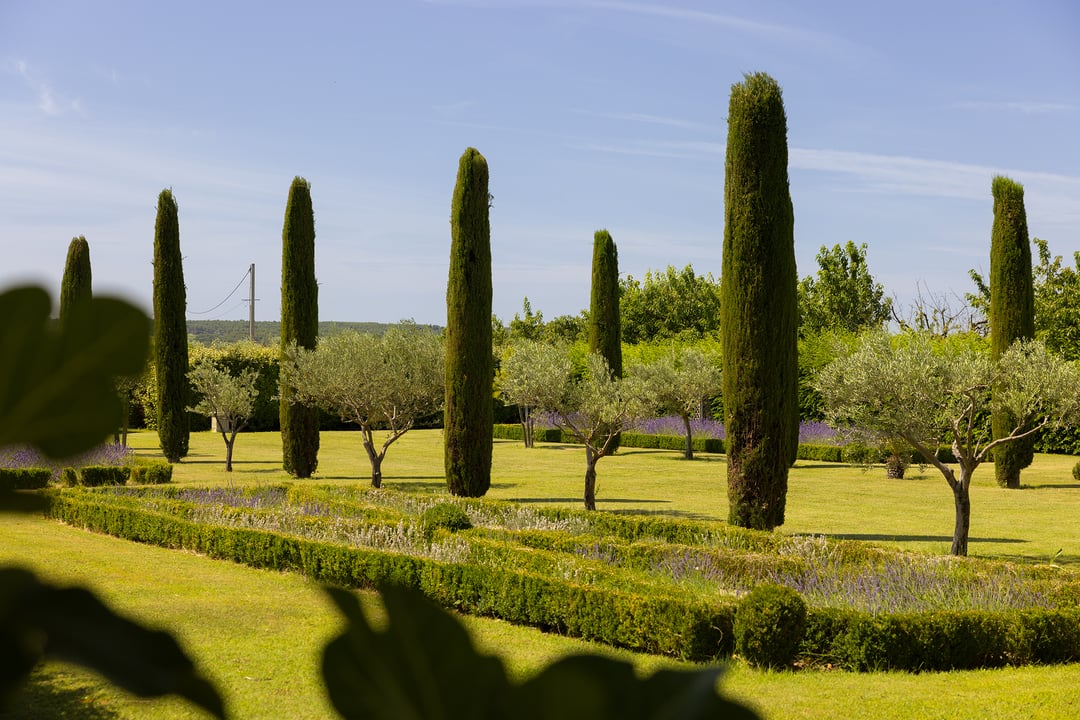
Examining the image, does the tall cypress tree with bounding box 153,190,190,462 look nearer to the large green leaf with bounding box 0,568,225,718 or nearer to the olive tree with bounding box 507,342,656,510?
the olive tree with bounding box 507,342,656,510

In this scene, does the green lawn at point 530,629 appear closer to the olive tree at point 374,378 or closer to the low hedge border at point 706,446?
the low hedge border at point 706,446

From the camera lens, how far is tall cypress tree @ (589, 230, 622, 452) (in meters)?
27.6

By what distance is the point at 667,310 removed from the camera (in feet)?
166

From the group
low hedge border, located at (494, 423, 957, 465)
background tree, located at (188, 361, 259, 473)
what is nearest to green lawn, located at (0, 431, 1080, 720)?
low hedge border, located at (494, 423, 957, 465)

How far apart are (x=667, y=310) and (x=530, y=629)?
137 ft

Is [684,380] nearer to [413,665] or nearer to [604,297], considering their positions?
[604,297]

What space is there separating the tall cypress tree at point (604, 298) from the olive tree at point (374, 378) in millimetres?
7404

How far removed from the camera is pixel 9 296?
0.24 metres

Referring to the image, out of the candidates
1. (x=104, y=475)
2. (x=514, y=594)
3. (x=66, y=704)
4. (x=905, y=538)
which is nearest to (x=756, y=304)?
(x=905, y=538)

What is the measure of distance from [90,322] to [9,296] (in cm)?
2

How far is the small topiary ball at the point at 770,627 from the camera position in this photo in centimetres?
841

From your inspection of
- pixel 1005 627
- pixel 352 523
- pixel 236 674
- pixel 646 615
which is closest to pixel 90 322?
pixel 236 674

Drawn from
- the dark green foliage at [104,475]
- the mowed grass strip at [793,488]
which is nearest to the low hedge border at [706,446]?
the mowed grass strip at [793,488]

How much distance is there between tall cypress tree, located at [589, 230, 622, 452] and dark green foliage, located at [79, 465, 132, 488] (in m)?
13.2
